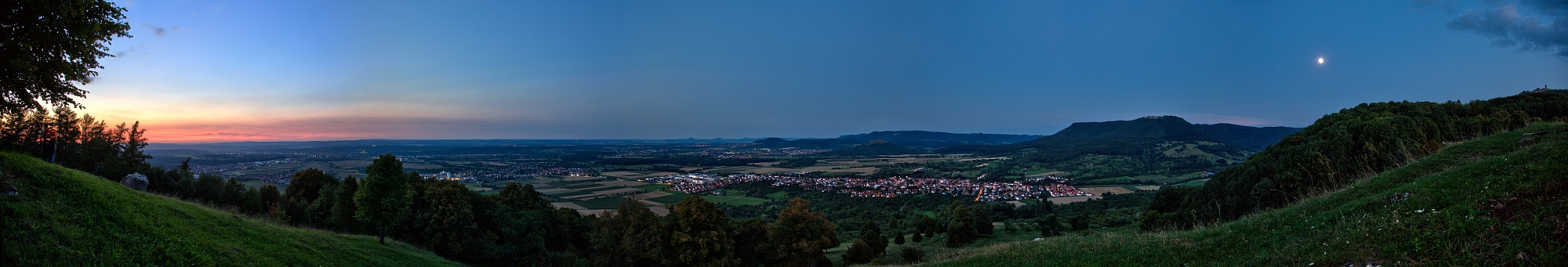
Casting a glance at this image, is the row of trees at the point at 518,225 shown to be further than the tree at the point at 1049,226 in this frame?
No

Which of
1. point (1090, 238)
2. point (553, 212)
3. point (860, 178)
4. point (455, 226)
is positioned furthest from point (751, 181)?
point (1090, 238)

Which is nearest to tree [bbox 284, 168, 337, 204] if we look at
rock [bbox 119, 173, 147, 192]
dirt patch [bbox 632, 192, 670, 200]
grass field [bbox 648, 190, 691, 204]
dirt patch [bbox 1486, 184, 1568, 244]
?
rock [bbox 119, 173, 147, 192]

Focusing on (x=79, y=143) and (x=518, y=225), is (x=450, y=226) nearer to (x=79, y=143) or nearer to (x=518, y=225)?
(x=518, y=225)

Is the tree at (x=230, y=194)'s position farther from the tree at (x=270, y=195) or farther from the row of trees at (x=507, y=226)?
Answer: the tree at (x=270, y=195)

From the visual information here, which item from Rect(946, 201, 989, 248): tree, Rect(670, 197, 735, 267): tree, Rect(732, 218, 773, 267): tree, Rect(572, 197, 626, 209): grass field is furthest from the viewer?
Rect(572, 197, 626, 209): grass field

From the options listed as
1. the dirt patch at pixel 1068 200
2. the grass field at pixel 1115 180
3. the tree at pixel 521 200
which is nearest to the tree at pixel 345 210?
the tree at pixel 521 200

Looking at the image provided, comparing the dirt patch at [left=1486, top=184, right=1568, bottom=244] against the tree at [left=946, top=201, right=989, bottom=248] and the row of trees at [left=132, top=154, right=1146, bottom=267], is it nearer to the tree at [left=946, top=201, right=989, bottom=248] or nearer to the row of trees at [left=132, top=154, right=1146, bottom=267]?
the row of trees at [left=132, top=154, right=1146, bottom=267]
